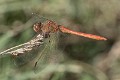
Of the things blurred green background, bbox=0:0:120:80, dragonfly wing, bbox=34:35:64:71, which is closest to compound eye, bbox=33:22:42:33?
dragonfly wing, bbox=34:35:64:71

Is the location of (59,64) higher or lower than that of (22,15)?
lower

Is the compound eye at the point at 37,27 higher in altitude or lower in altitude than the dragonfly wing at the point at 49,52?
higher

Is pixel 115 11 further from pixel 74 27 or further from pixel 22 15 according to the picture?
pixel 22 15

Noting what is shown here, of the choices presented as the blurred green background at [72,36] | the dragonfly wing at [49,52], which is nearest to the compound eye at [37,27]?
the dragonfly wing at [49,52]

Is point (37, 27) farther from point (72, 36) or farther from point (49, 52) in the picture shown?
point (72, 36)

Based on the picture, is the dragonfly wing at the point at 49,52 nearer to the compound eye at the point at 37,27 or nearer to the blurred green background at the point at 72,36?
the compound eye at the point at 37,27

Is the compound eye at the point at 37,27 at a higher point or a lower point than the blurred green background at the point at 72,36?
higher

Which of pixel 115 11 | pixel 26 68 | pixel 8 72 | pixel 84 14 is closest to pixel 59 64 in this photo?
pixel 26 68

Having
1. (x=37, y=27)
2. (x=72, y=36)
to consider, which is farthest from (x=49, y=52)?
(x=72, y=36)

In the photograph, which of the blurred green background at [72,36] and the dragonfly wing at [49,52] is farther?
the blurred green background at [72,36]
